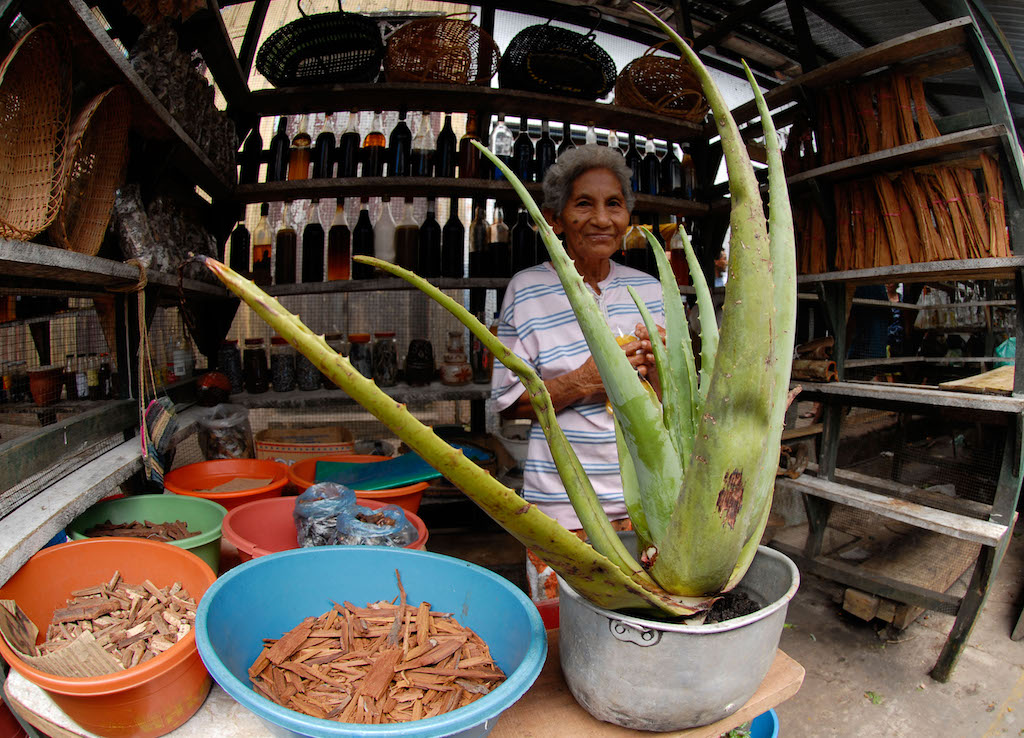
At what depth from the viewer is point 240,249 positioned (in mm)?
3189

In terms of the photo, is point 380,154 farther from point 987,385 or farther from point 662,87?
point 987,385

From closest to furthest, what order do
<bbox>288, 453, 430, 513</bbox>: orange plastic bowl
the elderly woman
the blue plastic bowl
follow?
the blue plastic bowl, the elderly woman, <bbox>288, 453, 430, 513</bbox>: orange plastic bowl

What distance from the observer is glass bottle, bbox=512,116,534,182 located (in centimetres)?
331

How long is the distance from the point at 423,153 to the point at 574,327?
6.62ft

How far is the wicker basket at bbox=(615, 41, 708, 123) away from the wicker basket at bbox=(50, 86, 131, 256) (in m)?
2.55

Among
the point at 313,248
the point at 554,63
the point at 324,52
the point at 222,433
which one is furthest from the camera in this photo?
the point at 313,248

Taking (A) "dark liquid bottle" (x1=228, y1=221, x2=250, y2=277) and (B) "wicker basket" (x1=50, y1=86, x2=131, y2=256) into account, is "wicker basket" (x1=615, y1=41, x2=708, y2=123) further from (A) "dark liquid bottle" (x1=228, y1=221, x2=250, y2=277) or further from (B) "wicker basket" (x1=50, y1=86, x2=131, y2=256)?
(B) "wicker basket" (x1=50, y1=86, x2=131, y2=256)

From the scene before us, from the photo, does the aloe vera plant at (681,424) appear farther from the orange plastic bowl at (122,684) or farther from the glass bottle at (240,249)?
the glass bottle at (240,249)

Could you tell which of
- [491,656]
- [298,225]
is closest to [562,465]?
[491,656]

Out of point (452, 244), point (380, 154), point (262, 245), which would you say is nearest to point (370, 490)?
point (452, 244)

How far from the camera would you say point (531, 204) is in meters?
0.70

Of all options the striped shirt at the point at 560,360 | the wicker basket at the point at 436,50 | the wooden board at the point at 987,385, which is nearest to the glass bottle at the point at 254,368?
the wicker basket at the point at 436,50

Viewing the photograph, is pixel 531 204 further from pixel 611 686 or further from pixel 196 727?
pixel 196 727

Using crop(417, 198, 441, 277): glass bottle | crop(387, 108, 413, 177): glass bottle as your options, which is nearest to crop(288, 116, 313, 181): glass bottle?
crop(387, 108, 413, 177): glass bottle
